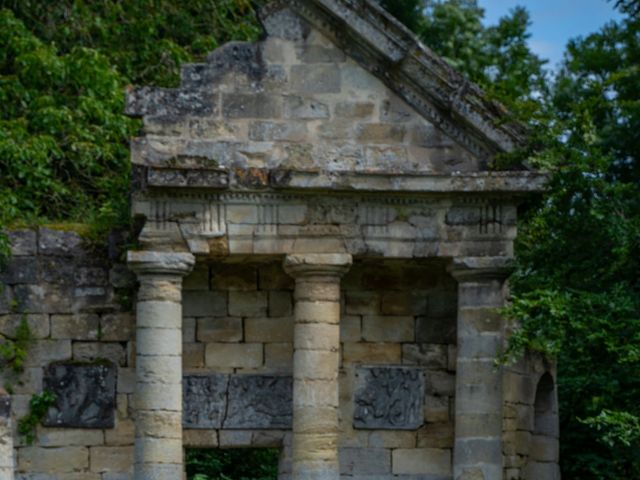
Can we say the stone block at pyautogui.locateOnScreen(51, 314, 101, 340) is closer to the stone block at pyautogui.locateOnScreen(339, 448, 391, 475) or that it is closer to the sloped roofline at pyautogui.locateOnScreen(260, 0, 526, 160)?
the stone block at pyautogui.locateOnScreen(339, 448, 391, 475)

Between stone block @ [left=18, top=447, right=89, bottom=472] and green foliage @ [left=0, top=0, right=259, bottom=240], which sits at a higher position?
green foliage @ [left=0, top=0, right=259, bottom=240]

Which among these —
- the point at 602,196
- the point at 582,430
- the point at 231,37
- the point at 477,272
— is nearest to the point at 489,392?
the point at 477,272

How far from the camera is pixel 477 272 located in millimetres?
18594

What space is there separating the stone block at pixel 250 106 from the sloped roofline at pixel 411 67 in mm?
783

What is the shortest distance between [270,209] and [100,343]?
7.94ft

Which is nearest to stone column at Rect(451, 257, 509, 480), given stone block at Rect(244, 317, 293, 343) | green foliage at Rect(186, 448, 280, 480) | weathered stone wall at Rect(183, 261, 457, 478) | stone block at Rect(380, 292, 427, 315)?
weathered stone wall at Rect(183, 261, 457, 478)

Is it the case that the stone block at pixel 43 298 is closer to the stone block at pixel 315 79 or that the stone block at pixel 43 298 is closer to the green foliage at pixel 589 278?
the stone block at pixel 315 79

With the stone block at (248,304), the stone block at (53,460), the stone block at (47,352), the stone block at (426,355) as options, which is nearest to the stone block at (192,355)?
the stone block at (248,304)

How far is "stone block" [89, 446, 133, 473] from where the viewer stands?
1916cm

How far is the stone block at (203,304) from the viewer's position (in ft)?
63.3

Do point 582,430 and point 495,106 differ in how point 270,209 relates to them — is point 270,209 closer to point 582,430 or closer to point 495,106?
point 495,106

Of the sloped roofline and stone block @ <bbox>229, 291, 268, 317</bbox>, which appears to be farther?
stone block @ <bbox>229, 291, 268, 317</bbox>

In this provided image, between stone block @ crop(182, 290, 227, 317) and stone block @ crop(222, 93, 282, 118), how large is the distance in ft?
6.44

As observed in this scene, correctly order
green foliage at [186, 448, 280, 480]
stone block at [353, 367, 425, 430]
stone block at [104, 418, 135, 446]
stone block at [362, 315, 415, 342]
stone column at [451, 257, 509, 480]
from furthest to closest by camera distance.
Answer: green foliage at [186, 448, 280, 480] → stone block at [362, 315, 415, 342] → stone block at [353, 367, 425, 430] → stone block at [104, 418, 135, 446] → stone column at [451, 257, 509, 480]
